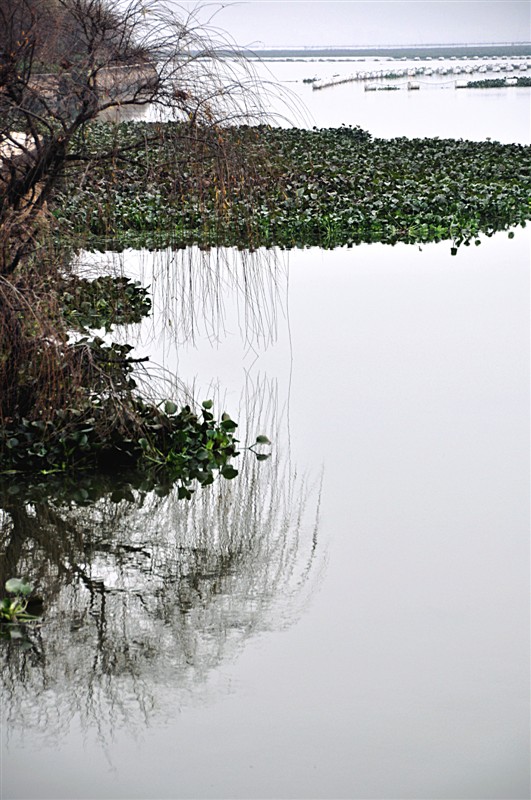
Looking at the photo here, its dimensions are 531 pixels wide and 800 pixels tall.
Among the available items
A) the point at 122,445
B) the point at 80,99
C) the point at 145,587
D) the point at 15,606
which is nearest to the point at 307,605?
the point at 145,587

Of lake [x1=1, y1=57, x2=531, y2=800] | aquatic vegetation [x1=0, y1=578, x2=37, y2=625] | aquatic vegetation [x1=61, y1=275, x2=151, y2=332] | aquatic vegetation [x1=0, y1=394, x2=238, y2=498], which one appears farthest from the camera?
aquatic vegetation [x1=61, y1=275, x2=151, y2=332]

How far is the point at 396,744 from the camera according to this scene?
4.06 metres

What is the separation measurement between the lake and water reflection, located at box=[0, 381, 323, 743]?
1 cm

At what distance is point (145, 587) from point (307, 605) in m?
0.75

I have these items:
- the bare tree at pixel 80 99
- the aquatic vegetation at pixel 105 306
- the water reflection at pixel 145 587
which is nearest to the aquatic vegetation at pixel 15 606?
the water reflection at pixel 145 587

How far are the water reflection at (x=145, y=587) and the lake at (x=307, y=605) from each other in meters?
0.01

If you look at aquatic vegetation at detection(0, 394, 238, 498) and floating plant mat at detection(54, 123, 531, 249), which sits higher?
floating plant mat at detection(54, 123, 531, 249)

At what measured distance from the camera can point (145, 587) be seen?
17.5 feet

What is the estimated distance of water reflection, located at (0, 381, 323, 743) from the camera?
14.6 feet

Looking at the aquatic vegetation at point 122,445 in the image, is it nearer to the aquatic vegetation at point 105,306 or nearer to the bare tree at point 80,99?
the bare tree at point 80,99

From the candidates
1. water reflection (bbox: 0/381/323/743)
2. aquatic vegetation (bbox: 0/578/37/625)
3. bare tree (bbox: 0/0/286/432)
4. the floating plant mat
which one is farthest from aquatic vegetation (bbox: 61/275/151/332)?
aquatic vegetation (bbox: 0/578/37/625)

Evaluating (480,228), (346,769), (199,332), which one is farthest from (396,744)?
(480,228)

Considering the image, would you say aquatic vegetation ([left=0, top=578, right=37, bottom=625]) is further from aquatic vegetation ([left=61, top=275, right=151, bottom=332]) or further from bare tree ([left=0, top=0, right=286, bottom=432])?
aquatic vegetation ([left=61, top=275, right=151, bottom=332])

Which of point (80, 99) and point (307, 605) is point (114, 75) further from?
point (307, 605)
